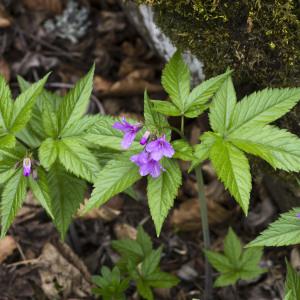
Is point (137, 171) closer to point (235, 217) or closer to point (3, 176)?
point (3, 176)

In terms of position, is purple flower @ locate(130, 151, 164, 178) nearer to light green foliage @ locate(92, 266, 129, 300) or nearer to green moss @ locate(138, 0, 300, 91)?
green moss @ locate(138, 0, 300, 91)

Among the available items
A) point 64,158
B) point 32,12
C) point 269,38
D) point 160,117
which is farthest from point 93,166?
point 32,12

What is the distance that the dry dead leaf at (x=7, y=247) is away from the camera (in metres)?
3.05

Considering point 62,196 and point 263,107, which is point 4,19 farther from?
point 263,107

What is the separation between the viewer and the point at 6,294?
2859 millimetres

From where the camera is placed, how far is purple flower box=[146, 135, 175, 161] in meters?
1.89

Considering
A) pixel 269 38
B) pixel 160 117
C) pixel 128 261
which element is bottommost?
pixel 128 261

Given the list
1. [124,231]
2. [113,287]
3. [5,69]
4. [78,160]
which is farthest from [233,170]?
[5,69]

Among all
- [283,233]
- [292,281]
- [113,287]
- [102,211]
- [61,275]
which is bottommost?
[61,275]

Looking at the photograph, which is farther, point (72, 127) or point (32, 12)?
point (32, 12)

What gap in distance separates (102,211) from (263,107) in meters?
1.61

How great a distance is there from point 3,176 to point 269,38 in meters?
1.35

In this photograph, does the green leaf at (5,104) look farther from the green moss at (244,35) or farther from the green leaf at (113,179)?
the green moss at (244,35)

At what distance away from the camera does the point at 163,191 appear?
6.59ft
